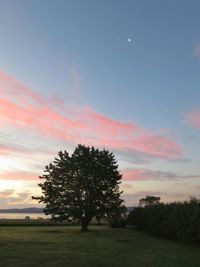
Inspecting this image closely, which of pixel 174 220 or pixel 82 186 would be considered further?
pixel 82 186

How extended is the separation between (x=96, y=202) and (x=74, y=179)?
471 cm

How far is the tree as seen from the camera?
67.6m

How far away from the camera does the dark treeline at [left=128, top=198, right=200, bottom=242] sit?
46.6 m

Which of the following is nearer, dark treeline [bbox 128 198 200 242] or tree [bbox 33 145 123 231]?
dark treeline [bbox 128 198 200 242]

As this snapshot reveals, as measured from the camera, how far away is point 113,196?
69625 mm

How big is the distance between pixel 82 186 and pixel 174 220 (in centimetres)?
1939

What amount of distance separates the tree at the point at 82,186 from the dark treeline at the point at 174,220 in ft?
19.8

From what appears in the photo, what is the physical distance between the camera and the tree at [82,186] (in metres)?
67.6

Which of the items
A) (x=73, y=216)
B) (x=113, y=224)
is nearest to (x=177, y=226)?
(x=73, y=216)

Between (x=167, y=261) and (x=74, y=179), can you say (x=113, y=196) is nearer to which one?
(x=74, y=179)

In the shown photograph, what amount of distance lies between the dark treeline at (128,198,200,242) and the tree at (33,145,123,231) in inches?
237

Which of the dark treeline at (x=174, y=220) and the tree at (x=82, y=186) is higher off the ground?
the tree at (x=82, y=186)

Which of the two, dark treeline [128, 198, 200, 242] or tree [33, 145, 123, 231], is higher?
tree [33, 145, 123, 231]

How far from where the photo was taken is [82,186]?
2677 inches
